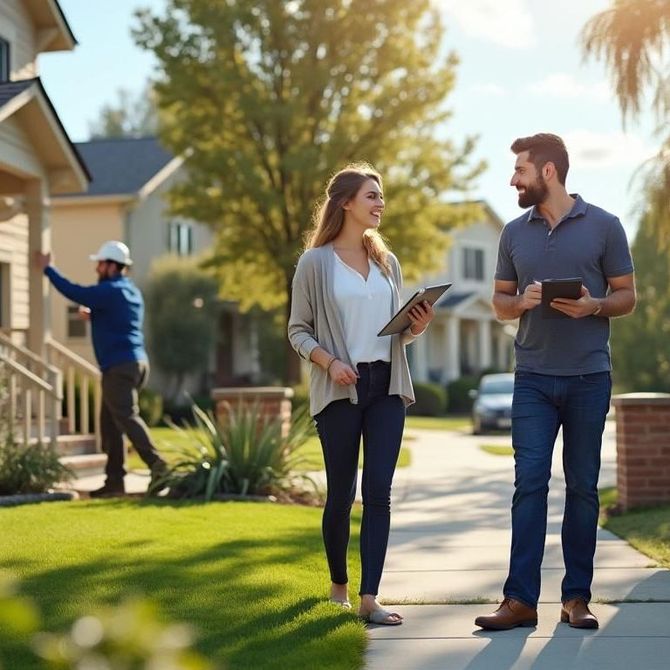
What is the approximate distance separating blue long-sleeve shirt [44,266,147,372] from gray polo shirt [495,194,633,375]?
560 centimetres

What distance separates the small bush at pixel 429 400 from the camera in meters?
40.4

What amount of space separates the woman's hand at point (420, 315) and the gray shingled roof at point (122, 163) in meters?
28.7

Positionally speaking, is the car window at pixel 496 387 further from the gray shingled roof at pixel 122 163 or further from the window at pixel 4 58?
the window at pixel 4 58

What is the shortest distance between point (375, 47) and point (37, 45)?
10.5 metres

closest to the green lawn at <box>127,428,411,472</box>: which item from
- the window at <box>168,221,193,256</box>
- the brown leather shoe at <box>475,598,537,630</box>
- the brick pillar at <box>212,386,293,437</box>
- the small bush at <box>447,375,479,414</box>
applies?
the brick pillar at <box>212,386,293,437</box>

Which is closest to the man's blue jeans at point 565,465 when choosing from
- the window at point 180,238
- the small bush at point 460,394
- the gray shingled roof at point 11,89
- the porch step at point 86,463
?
the porch step at point 86,463

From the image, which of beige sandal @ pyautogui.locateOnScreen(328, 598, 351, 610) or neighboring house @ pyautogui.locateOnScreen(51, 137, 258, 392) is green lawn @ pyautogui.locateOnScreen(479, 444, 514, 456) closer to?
beige sandal @ pyautogui.locateOnScreen(328, 598, 351, 610)

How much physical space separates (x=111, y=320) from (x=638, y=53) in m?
5.59

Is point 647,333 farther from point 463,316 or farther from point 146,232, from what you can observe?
point 146,232

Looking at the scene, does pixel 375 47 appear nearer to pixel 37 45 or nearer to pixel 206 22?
pixel 206 22

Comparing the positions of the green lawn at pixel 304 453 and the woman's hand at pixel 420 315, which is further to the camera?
the green lawn at pixel 304 453

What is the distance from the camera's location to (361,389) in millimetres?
5414

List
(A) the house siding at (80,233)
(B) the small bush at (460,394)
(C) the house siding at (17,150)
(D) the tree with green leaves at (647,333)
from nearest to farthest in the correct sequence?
(C) the house siding at (17,150), (A) the house siding at (80,233), (D) the tree with green leaves at (647,333), (B) the small bush at (460,394)

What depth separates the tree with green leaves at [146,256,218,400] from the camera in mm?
33781
